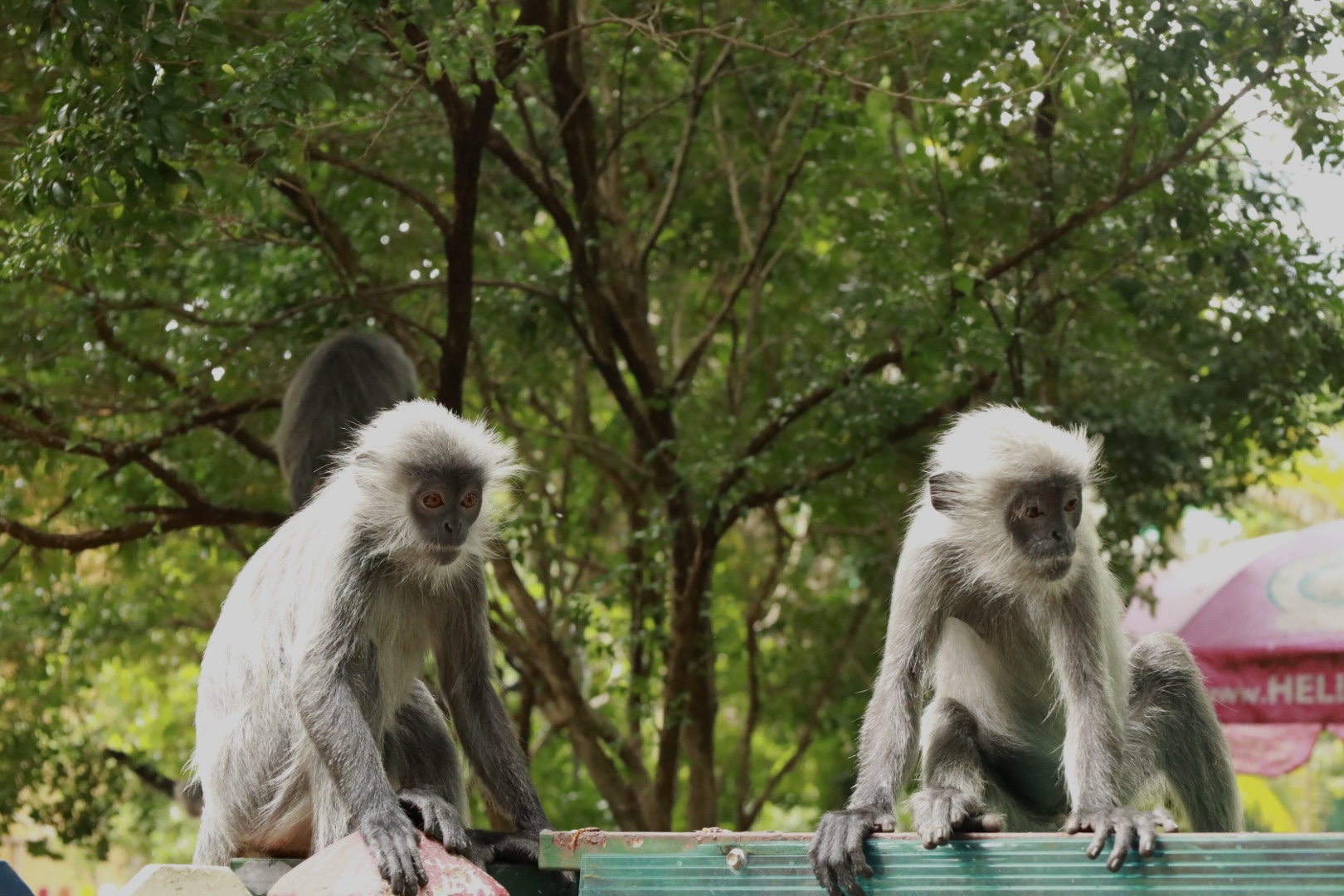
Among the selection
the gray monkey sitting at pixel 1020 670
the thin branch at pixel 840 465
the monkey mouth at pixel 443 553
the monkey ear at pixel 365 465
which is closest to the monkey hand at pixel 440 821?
the monkey mouth at pixel 443 553

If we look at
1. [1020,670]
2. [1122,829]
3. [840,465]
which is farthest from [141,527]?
[1122,829]

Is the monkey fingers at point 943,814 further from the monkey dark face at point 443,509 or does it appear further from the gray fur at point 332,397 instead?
the gray fur at point 332,397

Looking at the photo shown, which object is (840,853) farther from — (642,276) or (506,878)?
(642,276)

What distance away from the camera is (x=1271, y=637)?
9336 millimetres

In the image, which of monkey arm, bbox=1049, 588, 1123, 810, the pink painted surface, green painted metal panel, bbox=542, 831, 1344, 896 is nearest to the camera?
green painted metal panel, bbox=542, 831, 1344, 896

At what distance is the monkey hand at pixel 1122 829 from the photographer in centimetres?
341

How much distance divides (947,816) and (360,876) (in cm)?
151

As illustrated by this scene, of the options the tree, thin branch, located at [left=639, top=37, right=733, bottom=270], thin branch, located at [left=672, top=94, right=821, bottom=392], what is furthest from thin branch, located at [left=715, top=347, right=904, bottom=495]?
thin branch, located at [left=639, top=37, right=733, bottom=270]

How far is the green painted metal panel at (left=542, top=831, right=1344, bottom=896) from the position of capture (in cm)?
319

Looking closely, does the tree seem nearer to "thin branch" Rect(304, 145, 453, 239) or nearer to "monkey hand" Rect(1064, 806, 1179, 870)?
"thin branch" Rect(304, 145, 453, 239)

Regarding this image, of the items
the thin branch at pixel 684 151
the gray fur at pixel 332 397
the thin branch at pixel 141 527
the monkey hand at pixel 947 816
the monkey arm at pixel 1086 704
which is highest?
the thin branch at pixel 684 151

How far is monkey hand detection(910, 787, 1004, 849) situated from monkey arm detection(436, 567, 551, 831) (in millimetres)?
1469

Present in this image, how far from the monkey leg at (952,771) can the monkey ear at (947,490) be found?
1.97ft

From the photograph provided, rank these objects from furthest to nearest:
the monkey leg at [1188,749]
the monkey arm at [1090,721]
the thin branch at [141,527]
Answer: the thin branch at [141,527]
the monkey leg at [1188,749]
the monkey arm at [1090,721]
